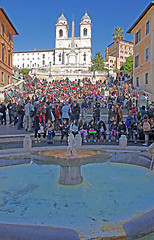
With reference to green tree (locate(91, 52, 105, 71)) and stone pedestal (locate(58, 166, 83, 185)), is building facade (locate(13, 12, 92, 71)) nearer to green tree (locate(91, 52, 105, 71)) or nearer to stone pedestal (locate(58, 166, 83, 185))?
green tree (locate(91, 52, 105, 71))

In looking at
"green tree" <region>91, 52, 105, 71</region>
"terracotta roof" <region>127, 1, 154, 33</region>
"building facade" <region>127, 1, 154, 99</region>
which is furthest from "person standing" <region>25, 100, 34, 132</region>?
"green tree" <region>91, 52, 105, 71</region>

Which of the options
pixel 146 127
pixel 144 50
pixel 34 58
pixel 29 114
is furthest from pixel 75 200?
pixel 34 58

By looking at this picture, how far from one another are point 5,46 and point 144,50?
1984 centimetres

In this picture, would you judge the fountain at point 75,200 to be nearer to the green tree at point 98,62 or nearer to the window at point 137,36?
the window at point 137,36

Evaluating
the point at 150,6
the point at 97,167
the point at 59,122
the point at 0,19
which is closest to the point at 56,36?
the point at 0,19

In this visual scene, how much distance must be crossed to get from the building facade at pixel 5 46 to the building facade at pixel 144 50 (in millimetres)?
18297

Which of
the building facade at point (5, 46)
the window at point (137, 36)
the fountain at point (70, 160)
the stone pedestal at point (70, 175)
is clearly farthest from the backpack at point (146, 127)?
the building facade at point (5, 46)

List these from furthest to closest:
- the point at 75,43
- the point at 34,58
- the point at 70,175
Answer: the point at 34,58
the point at 75,43
the point at 70,175

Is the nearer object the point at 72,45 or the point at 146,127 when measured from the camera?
the point at 146,127

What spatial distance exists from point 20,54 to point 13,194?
109 meters

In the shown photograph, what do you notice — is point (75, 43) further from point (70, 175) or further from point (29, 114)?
point (70, 175)

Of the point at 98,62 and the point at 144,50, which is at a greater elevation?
the point at 98,62

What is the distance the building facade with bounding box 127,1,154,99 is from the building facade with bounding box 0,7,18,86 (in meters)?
18.3

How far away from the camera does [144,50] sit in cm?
2894
